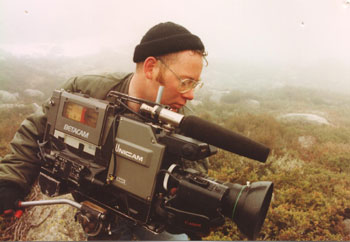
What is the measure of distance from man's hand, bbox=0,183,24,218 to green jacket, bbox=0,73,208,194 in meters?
0.04

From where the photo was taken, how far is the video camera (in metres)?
1.10

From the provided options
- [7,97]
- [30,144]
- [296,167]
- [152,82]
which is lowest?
[7,97]

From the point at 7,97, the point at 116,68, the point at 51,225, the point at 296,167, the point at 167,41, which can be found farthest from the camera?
the point at 116,68

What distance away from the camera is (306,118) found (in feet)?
13.4

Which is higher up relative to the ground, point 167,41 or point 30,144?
point 167,41

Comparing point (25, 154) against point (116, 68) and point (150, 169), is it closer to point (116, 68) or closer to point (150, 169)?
point (150, 169)

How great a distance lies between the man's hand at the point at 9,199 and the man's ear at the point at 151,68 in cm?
91

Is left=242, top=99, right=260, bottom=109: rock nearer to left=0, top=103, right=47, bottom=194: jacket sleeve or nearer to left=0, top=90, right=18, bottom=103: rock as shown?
left=0, top=90, right=18, bottom=103: rock

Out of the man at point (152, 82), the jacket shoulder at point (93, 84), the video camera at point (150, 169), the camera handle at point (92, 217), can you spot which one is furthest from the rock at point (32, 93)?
the camera handle at point (92, 217)

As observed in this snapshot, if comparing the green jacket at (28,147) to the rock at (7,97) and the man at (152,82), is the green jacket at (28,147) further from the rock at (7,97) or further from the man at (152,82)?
the rock at (7,97)

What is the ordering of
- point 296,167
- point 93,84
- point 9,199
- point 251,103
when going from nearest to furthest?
point 9,199 → point 93,84 → point 296,167 → point 251,103

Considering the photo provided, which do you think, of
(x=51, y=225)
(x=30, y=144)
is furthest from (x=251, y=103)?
(x=30, y=144)

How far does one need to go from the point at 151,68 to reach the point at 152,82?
0.08 meters

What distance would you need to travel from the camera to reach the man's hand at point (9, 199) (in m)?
1.43
